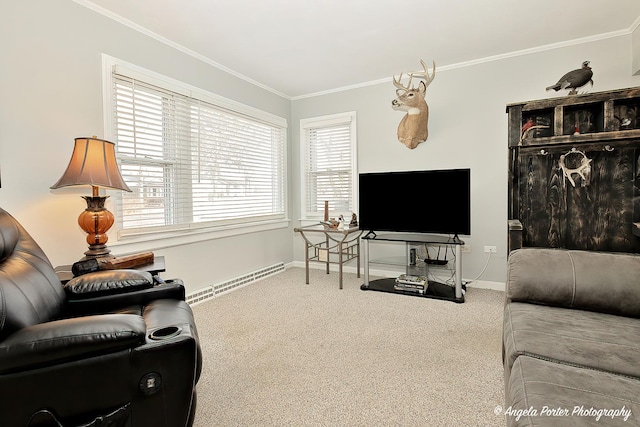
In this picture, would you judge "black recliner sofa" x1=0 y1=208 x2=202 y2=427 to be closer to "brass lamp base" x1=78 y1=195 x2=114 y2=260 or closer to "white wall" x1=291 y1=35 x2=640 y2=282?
"brass lamp base" x1=78 y1=195 x2=114 y2=260

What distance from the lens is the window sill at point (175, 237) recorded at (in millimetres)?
2682

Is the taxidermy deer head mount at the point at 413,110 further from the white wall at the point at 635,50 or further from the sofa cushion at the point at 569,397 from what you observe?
the sofa cushion at the point at 569,397

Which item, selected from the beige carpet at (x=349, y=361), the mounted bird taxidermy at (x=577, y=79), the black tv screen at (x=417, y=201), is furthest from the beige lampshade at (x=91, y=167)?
the mounted bird taxidermy at (x=577, y=79)

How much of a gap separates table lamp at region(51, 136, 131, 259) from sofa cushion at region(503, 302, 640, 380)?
248 centimetres

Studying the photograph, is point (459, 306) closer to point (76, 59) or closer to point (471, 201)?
point (471, 201)

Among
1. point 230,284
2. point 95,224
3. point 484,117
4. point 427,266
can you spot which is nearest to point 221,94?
point 95,224

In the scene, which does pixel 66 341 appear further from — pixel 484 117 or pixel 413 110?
pixel 484 117

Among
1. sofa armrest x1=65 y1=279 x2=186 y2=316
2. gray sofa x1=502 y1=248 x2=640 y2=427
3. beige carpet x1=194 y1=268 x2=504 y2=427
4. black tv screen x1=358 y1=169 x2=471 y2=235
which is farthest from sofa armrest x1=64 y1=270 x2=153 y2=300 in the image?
black tv screen x1=358 y1=169 x2=471 y2=235

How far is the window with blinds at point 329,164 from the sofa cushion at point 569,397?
337 cm

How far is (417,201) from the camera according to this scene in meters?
3.64

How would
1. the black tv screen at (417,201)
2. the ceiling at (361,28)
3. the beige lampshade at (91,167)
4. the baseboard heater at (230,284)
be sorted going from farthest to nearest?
the black tv screen at (417,201) < the baseboard heater at (230,284) < the ceiling at (361,28) < the beige lampshade at (91,167)

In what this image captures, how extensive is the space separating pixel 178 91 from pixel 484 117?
3.28m

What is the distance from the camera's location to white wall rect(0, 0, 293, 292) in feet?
6.77

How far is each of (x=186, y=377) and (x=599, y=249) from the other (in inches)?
132
